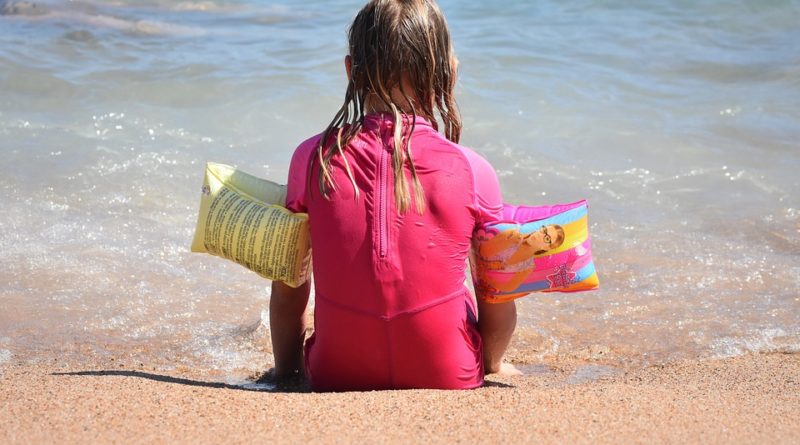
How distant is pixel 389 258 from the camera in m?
2.65

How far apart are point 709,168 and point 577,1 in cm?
568

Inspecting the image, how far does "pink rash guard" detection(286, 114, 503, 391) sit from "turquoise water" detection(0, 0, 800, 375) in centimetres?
94

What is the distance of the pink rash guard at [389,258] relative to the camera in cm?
266

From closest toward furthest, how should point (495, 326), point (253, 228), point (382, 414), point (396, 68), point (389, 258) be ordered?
1. point (382, 414)
2. point (389, 258)
3. point (396, 68)
4. point (253, 228)
5. point (495, 326)

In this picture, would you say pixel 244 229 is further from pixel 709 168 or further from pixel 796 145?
pixel 796 145

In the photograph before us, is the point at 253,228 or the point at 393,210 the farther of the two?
the point at 253,228

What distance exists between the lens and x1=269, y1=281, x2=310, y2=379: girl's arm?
3.13m

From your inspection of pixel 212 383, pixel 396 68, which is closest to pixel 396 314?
pixel 396 68

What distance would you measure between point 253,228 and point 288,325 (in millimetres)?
400

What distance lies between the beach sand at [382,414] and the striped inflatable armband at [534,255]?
34 cm

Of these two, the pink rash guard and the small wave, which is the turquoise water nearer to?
the small wave

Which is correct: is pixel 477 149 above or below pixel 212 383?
below

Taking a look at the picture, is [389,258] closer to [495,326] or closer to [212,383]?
[495,326]

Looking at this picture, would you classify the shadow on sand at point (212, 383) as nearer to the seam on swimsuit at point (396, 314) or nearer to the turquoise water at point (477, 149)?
the turquoise water at point (477, 149)
